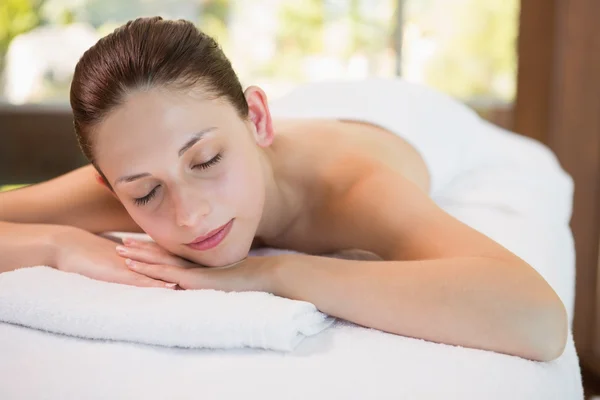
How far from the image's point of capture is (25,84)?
324 cm

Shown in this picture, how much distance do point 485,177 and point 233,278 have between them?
0.97m

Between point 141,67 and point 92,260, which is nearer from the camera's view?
point 141,67

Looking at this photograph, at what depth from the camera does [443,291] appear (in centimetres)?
84

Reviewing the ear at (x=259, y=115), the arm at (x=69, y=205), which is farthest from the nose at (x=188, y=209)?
the arm at (x=69, y=205)

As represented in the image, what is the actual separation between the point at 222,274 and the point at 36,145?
89.8 inches

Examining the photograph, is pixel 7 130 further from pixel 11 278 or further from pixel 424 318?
pixel 424 318

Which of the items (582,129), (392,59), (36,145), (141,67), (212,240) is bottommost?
(36,145)

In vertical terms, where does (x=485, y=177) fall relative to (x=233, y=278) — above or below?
below

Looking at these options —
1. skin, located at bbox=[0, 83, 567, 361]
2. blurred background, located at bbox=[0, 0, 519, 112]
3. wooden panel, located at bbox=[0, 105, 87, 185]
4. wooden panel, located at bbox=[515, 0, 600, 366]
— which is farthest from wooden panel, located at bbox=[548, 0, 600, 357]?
wooden panel, located at bbox=[0, 105, 87, 185]

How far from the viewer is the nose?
91 cm

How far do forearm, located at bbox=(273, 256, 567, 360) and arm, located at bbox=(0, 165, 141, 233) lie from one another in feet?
1.80

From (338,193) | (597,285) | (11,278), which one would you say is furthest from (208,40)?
(597,285)

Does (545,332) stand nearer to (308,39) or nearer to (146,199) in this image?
(146,199)

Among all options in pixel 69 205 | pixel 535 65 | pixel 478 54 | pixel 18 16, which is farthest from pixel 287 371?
pixel 18 16
